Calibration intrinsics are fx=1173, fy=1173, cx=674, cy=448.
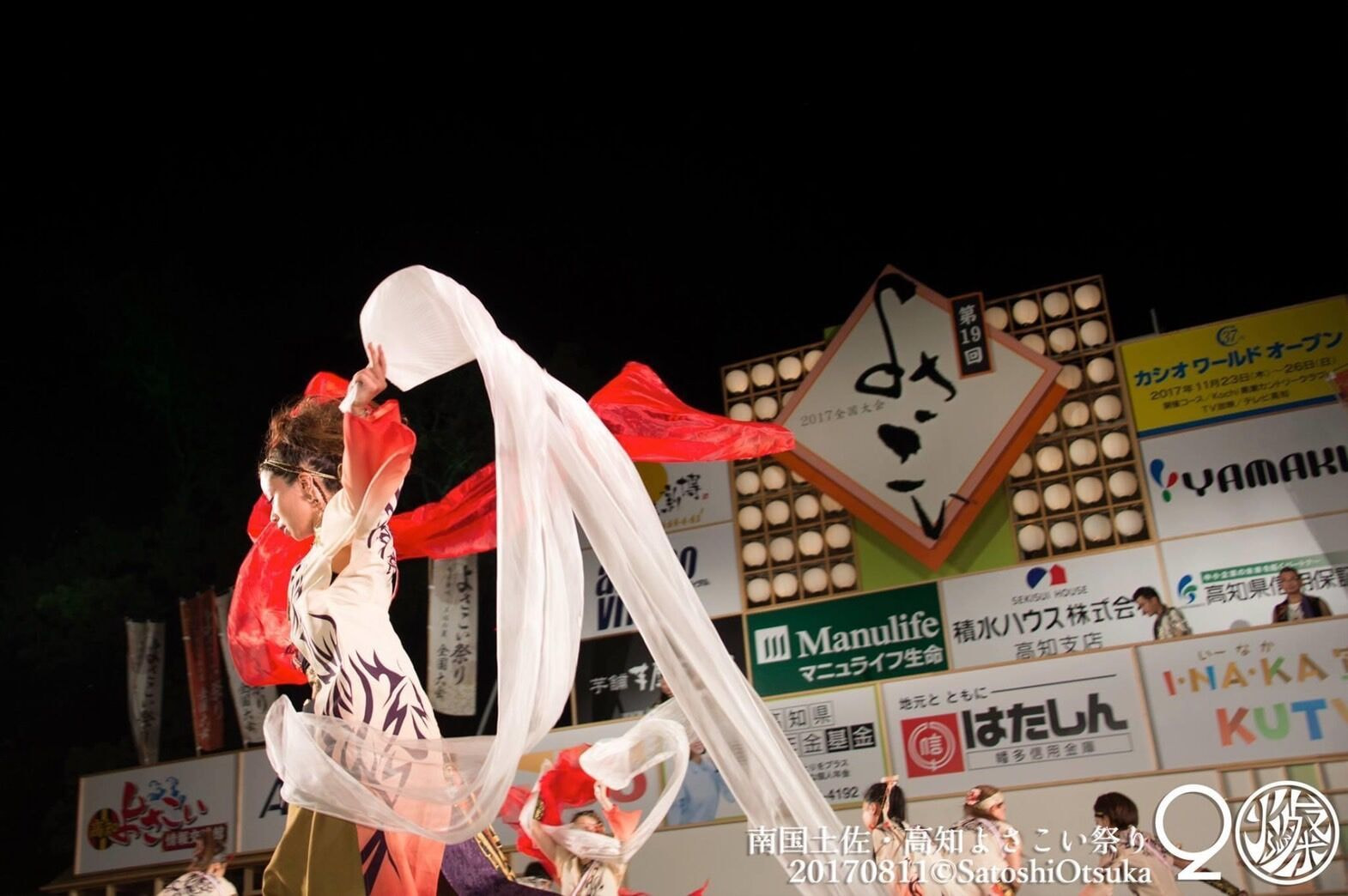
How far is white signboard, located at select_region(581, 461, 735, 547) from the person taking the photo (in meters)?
7.30

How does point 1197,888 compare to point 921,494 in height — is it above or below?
below

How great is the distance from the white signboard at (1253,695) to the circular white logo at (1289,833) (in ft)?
1.18

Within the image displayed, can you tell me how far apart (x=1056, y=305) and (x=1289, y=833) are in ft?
10.4

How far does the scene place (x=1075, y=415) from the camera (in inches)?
257

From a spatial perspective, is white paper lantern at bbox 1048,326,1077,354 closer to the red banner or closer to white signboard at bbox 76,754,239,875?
white signboard at bbox 76,754,239,875

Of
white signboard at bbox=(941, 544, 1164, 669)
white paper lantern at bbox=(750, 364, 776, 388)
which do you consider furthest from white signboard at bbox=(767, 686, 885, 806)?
white paper lantern at bbox=(750, 364, 776, 388)

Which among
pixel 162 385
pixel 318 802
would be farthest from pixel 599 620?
pixel 318 802

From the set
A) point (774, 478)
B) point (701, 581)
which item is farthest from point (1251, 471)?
point (701, 581)

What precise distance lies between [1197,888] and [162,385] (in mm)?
8202

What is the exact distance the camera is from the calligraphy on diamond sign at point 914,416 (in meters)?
6.55

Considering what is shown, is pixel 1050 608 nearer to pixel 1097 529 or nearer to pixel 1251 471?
pixel 1097 529

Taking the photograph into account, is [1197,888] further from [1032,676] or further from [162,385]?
[162,385]

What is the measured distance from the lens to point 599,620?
7.33 m

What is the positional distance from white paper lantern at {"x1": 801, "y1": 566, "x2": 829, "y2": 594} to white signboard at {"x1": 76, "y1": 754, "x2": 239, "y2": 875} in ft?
11.9
